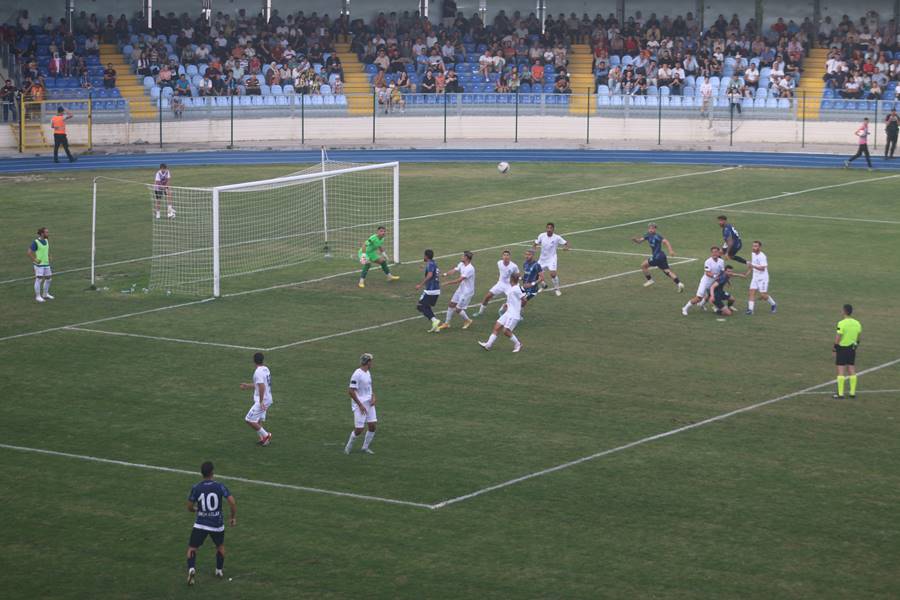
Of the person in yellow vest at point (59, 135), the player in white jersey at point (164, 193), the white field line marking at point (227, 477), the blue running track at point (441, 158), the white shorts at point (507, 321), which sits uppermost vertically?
the person in yellow vest at point (59, 135)

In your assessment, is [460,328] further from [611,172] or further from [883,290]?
[611,172]

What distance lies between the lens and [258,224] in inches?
1594

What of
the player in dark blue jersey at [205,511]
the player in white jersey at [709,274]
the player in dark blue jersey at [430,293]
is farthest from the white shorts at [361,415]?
the player in white jersey at [709,274]

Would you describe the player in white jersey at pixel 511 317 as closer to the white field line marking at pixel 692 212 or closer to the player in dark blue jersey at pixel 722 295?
the player in dark blue jersey at pixel 722 295

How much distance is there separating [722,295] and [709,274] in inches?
27.1

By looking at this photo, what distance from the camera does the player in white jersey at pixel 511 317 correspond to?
2608 centimetres

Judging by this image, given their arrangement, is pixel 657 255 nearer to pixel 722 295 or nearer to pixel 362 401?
pixel 722 295

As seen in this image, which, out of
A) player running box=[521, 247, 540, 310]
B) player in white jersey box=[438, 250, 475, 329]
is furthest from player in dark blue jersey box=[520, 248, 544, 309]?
player in white jersey box=[438, 250, 475, 329]

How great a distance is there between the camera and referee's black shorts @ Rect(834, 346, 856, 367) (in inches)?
901

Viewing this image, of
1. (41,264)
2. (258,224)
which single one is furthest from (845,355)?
(258,224)

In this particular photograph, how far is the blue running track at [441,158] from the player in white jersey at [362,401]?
35.3 m

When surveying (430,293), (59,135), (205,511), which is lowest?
(205,511)

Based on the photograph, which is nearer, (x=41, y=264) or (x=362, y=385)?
(x=362, y=385)

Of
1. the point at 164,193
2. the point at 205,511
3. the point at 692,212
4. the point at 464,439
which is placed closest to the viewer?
the point at 205,511
